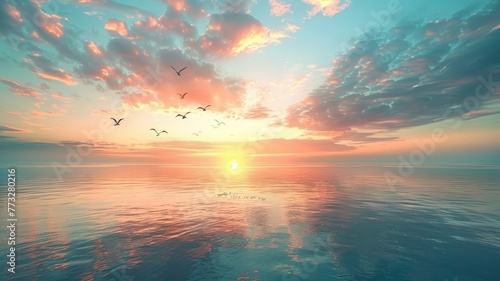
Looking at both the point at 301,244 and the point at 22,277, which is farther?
the point at 301,244

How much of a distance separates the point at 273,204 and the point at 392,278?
1121 inches

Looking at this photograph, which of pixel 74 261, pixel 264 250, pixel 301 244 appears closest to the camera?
pixel 74 261

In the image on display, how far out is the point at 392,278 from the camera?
17.8m

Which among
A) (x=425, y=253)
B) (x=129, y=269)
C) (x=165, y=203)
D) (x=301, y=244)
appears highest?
(x=165, y=203)

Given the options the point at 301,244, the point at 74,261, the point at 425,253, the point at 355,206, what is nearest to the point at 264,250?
the point at 301,244

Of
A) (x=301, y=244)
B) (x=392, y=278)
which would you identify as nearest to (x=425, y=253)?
(x=392, y=278)

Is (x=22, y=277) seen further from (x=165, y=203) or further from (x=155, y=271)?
(x=165, y=203)

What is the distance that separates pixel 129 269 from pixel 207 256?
259 inches

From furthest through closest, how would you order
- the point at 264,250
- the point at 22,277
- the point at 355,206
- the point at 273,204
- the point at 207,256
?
the point at 273,204 → the point at 355,206 → the point at 264,250 → the point at 207,256 → the point at 22,277

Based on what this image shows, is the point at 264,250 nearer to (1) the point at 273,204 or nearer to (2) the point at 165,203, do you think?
(1) the point at 273,204

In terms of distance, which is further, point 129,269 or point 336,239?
point 336,239

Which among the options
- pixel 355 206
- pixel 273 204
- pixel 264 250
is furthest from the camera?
pixel 273 204

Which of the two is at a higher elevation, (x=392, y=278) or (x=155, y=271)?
(x=155, y=271)

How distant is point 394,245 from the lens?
2416 cm
